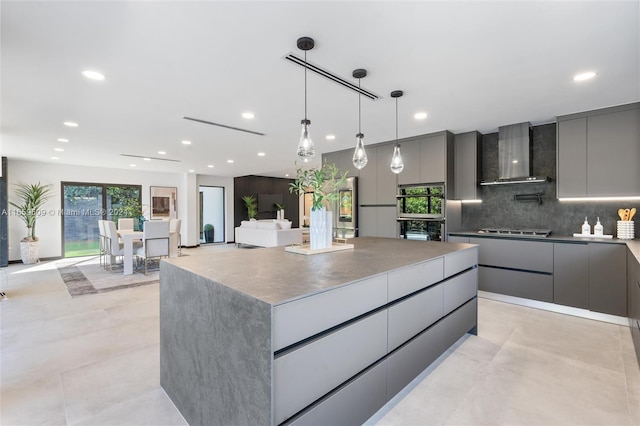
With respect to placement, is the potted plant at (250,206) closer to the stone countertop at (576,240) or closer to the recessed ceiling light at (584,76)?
the stone countertop at (576,240)

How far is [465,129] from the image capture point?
4.48 meters

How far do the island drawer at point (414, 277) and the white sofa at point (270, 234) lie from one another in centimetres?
607

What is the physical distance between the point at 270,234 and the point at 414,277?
6.54 m

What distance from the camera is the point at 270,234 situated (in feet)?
27.0

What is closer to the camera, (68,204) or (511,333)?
(511,333)

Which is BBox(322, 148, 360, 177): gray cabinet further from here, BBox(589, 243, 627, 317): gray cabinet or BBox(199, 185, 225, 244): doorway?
BBox(199, 185, 225, 244): doorway

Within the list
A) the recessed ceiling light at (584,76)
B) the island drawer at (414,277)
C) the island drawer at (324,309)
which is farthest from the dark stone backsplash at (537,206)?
the island drawer at (324,309)

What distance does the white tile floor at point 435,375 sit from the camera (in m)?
1.84

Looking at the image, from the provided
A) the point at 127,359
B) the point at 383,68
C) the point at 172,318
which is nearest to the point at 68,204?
the point at 127,359

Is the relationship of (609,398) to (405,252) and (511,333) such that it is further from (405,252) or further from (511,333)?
(405,252)

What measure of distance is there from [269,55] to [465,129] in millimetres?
3397

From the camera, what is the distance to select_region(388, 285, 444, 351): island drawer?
1.84 metres

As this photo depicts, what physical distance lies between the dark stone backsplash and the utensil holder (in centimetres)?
21

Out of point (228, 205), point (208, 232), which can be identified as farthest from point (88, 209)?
point (228, 205)
